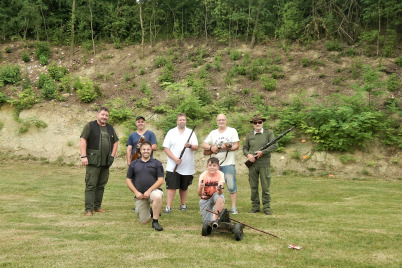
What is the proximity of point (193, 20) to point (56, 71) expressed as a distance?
28.8ft

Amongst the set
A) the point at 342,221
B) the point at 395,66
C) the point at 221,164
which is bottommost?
the point at 342,221

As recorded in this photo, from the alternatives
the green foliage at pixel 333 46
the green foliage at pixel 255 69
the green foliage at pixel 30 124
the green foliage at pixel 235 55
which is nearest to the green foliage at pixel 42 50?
the green foliage at pixel 30 124

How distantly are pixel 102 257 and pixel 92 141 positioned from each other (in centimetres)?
320

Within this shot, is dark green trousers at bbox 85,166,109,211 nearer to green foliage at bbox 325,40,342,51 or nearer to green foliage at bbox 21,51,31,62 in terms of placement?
green foliage at bbox 325,40,342,51

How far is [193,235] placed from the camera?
18.0 ft

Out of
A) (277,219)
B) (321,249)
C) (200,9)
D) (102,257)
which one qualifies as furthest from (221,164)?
(200,9)

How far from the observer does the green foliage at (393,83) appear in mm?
17047

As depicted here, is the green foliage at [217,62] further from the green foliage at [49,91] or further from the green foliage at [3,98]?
the green foliage at [3,98]

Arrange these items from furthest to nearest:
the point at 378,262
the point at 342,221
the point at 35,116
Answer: the point at 35,116, the point at 342,221, the point at 378,262

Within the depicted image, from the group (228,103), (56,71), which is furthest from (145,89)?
(56,71)

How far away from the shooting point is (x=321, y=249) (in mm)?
4793

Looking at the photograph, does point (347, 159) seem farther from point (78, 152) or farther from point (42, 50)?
point (42, 50)

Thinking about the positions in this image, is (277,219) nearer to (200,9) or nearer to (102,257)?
(102,257)

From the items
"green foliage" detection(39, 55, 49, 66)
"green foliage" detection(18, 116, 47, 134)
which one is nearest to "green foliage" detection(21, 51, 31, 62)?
"green foliage" detection(39, 55, 49, 66)
